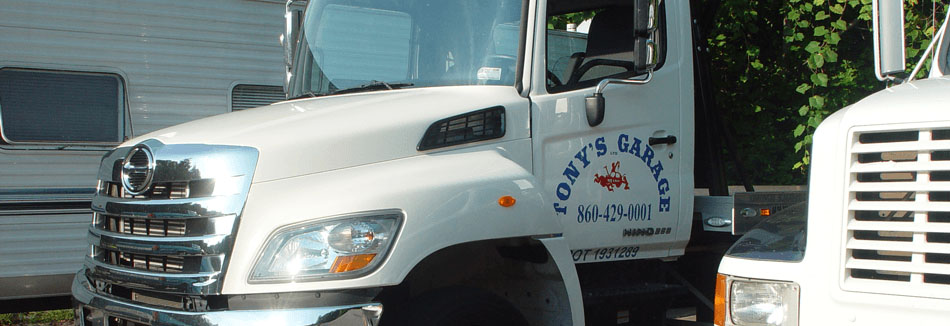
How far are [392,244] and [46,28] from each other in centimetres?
395

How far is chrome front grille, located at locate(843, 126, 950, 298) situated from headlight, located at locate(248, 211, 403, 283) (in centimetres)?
165

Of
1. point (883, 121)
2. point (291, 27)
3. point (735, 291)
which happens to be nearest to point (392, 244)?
point (735, 291)

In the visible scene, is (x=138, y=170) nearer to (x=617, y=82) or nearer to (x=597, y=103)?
(x=597, y=103)

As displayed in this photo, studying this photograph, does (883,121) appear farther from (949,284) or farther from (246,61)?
(246,61)

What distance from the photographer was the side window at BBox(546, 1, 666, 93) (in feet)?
13.8

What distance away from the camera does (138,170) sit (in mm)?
3568

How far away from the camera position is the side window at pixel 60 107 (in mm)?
5770

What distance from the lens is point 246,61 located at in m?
6.69

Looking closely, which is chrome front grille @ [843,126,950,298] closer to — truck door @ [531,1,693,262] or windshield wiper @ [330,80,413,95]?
truck door @ [531,1,693,262]

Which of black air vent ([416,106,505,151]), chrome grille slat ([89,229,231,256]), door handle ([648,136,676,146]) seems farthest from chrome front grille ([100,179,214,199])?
door handle ([648,136,676,146])

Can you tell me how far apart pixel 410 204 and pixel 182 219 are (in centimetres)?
90

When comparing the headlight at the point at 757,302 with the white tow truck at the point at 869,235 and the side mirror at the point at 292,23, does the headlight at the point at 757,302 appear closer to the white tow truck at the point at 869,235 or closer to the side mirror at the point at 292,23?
the white tow truck at the point at 869,235

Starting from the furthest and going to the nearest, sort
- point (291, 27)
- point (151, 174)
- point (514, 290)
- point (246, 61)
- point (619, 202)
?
point (246, 61)
point (291, 27)
point (619, 202)
point (514, 290)
point (151, 174)

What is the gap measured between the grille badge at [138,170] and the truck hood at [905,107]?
Answer: 2.66 metres
